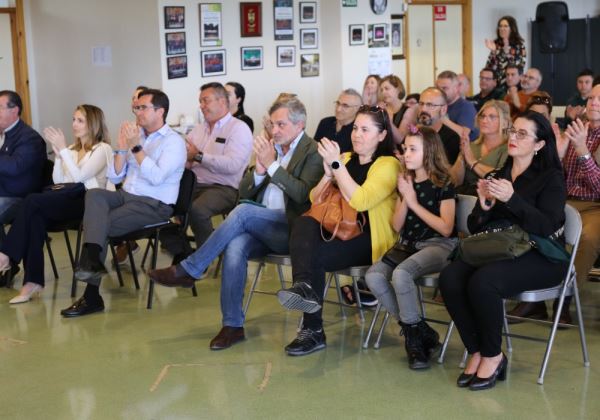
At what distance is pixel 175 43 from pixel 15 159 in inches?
126

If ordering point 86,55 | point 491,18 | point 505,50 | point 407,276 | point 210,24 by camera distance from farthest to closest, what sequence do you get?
point 491,18 < point 505,50 < point 86,55 < point 210,24 < point 407,276

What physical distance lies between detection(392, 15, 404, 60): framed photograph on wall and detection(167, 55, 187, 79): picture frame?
4.02m

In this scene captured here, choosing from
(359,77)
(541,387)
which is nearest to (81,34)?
(359,77)

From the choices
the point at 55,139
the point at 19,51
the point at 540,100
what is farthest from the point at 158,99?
the point at 19,51

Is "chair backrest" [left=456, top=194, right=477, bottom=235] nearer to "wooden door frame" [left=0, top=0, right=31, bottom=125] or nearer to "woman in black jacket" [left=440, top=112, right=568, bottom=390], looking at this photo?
"woman in black jacket" [left=440, top=112, right=568, bottom=390]

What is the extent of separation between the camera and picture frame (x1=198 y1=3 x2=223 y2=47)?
9156mm

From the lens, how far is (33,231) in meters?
5.70

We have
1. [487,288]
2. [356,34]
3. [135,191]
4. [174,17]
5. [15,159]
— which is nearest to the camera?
[487,288]

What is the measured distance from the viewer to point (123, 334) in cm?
495

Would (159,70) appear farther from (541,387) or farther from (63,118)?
(541,387)

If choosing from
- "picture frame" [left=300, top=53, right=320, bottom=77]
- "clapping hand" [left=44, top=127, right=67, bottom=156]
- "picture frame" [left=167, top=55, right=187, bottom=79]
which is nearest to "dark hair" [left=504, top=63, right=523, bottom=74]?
"picture frame" [left=300, top=53, right=320, bottom=77]

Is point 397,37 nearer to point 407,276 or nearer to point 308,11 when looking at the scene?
point 308,11

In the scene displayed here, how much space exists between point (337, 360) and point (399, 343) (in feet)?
1.27

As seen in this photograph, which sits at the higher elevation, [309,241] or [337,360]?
[309,241]
